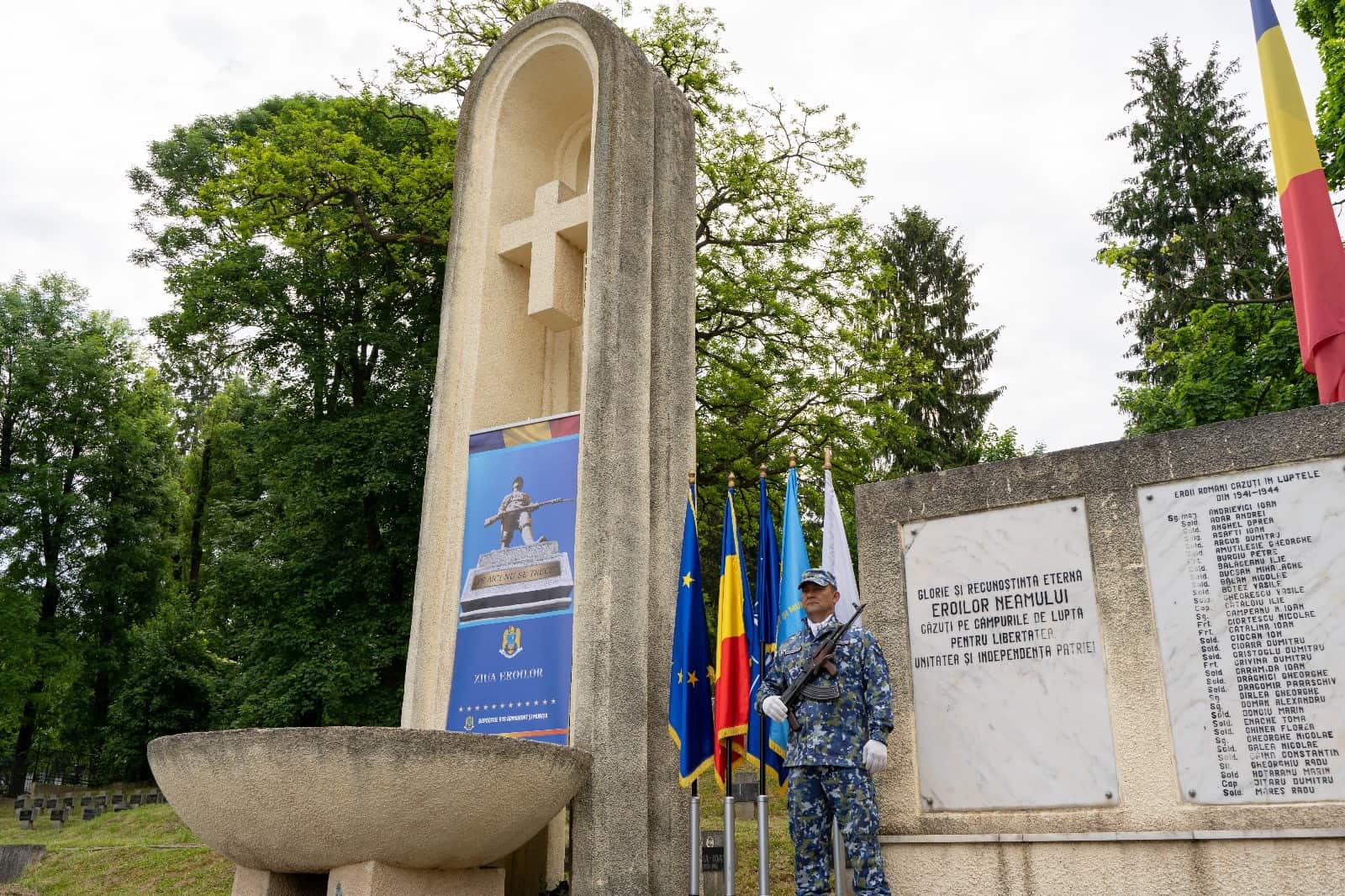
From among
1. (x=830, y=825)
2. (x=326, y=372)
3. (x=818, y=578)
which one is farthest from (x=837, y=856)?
(x=326, y=372)

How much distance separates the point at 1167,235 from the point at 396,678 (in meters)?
20.7

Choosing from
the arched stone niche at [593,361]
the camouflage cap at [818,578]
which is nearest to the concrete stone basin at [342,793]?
the arched stone niche at [593,361]

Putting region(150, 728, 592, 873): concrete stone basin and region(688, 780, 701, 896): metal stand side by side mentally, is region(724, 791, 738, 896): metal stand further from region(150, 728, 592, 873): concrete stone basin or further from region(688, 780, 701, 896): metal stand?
region(150, 728, 592, 873): concrete stone basin

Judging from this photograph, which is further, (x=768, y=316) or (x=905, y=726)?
(x=768, y=316)

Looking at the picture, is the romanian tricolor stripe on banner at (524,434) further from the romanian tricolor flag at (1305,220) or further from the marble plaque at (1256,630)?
the romanian tricolor flag at (1305,220)

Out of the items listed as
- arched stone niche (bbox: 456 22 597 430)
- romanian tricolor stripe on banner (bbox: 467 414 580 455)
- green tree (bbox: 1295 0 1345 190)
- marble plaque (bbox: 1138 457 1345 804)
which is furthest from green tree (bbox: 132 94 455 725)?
green tree (bbox: 1295 0 1345 190)

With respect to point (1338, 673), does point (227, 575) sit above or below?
above

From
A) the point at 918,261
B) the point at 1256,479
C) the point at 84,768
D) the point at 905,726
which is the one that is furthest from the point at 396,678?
the point at 84,768

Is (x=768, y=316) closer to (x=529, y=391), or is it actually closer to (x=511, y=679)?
(x=529, y=391)

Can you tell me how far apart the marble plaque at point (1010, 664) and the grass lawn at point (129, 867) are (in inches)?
297

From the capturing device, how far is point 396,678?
14.3 meters

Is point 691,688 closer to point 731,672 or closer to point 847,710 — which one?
point 731,672

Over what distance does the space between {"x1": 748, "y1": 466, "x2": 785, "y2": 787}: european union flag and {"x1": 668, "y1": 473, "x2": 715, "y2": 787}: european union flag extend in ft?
1.24

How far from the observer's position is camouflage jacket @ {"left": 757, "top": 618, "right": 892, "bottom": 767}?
522 centimetres
